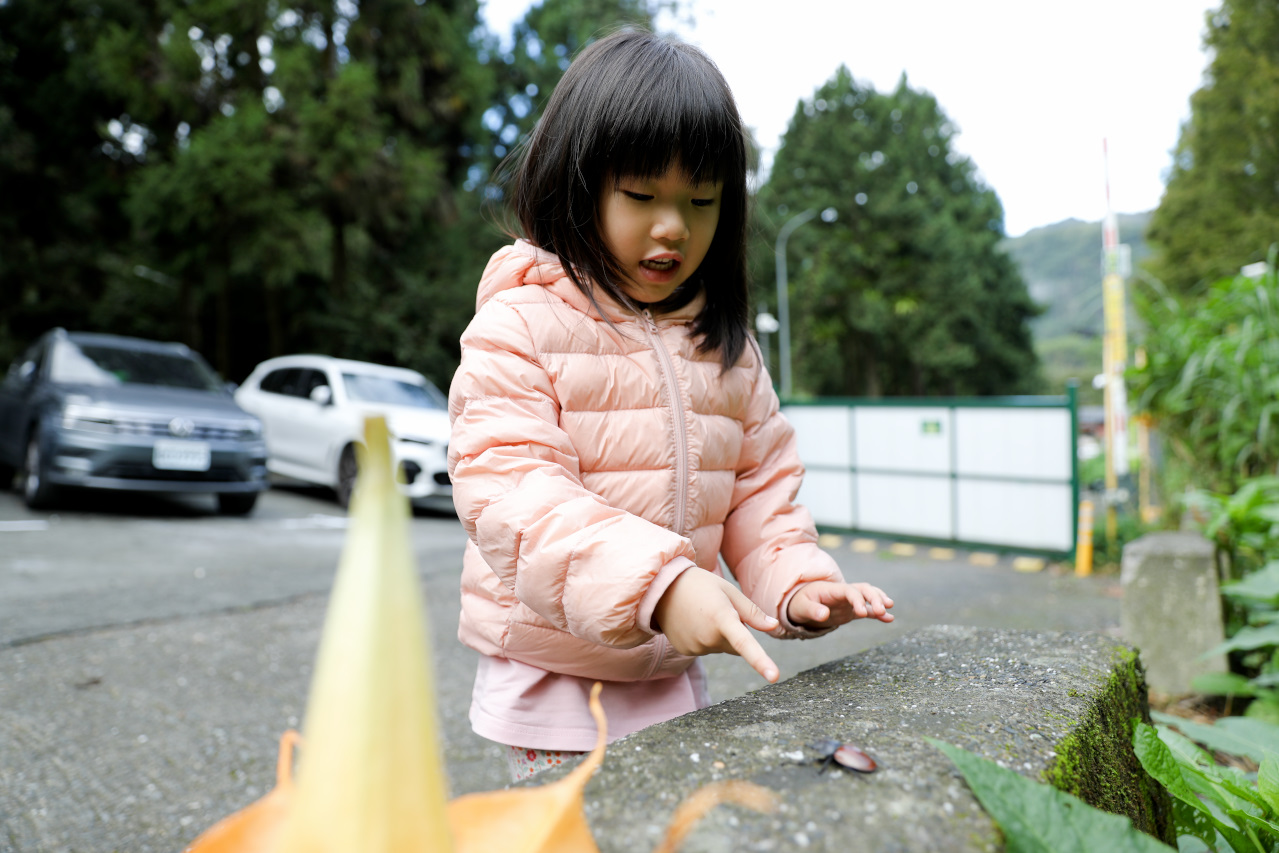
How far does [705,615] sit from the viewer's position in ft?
3.10

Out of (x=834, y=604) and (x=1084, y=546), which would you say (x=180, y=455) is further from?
(x=1084, y=546)

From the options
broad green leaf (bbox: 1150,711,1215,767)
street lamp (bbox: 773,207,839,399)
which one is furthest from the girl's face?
street lamp (bbox: 773,207,839,399)

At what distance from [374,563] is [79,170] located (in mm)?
21429

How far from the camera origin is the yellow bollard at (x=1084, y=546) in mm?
6574

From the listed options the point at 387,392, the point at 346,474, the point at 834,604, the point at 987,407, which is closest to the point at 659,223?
the point at 834,604

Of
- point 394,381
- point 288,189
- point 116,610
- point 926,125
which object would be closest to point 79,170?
point 288,189

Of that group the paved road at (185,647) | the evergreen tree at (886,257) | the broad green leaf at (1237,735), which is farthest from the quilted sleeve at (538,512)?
the evergreen tree at (886,257)

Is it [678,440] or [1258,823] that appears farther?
[678,440]

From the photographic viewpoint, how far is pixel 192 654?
3.66 metres

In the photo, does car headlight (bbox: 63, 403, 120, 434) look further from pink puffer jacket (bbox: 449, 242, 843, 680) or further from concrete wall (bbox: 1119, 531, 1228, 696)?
concrete wall (bbox: 1119, 531, 1228, 696)

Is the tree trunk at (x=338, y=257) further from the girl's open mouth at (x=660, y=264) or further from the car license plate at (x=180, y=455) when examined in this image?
the girl's open mouth at (x=660, y=264)

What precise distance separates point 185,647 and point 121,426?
353 cm

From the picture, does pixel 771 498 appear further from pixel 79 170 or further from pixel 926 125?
pixel 926 125

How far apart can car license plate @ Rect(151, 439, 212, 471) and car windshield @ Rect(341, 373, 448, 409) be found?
1.99 metres
